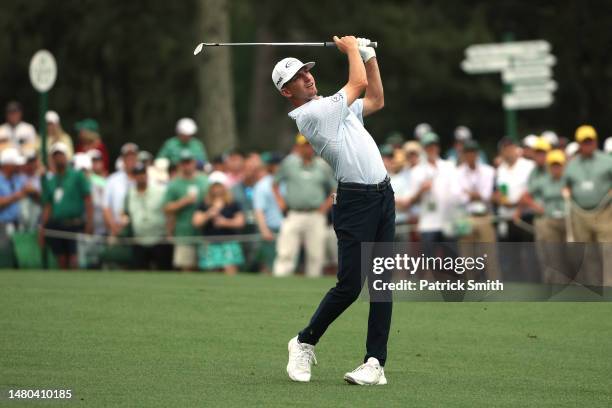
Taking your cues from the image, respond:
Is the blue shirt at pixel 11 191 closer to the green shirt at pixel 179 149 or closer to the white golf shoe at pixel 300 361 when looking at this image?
the green shirt at pixel 179 149

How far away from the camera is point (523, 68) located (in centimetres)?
2386

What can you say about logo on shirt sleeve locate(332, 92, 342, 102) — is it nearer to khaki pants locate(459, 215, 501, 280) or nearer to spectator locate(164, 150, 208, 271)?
khaki pants locate(459, 215, 501, 280)

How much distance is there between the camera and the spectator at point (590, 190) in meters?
19.0

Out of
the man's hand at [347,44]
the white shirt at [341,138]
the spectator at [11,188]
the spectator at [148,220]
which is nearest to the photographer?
the white shirt at [341,138]

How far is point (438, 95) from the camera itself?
4588cm

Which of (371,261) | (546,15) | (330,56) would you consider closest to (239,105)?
(330,56)

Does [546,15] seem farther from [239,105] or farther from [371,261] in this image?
[371,261]

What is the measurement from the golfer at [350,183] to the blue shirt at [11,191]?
12974 millimetres

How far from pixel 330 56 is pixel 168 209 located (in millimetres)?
24014

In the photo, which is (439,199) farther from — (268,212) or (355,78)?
(355,78)

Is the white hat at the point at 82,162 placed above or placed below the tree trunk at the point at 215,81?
below

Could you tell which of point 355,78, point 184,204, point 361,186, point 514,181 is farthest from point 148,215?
point 355,78

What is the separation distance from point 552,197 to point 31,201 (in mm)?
8260

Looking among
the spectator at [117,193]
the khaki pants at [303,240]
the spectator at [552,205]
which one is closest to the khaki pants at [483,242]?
the spectator at [552,205]
